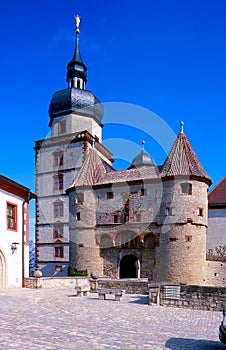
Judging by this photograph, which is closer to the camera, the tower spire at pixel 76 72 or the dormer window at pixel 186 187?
the dormer window at pixel 186 187

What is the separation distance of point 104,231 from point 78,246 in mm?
2661

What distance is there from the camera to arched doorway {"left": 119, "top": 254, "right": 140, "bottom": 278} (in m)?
30.1

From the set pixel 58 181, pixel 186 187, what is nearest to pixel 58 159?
pixel 58 181

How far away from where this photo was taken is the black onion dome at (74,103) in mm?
39188

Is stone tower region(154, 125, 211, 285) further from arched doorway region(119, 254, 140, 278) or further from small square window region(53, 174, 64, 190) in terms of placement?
small square window region(53, 174, 64, 190)

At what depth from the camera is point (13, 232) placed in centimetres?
2102

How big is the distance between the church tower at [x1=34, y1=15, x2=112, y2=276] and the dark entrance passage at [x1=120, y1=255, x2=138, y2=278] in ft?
27.5

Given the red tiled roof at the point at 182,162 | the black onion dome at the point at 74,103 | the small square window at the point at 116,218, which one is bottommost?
the small square window at the point at 116,218

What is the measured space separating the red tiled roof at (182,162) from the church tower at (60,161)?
11.2 m

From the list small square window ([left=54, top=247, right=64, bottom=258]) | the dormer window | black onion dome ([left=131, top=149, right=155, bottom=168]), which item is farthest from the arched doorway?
black onion dome ([left=131, top=149, right=155, bottom=168])

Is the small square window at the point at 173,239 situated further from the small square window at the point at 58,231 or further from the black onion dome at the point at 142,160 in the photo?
the black onion dome at the point at 142,160

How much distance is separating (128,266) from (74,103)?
1903 centimetres

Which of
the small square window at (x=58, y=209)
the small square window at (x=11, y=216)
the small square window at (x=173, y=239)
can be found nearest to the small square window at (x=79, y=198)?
the small square window at (x=58, y=209)

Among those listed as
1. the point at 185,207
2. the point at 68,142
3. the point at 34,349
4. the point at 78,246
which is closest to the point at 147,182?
the point at 185,207
